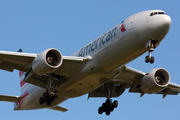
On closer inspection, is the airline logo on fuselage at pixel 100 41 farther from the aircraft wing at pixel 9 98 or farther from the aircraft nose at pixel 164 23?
the aircraft wing at pixel 9 98

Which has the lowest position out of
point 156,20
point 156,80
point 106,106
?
point 106,106

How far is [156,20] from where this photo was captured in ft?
81.5

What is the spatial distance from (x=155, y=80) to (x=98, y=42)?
7.45 m

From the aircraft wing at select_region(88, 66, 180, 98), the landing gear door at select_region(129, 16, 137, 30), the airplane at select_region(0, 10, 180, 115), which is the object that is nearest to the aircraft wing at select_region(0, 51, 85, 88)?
the airplane at select_region(0, 10, 180, 115)

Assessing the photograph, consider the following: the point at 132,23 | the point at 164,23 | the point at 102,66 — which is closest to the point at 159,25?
the point at 164,23

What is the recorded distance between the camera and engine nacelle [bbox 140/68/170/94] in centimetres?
3177

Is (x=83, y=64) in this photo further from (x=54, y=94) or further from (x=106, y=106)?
(x=106, y=106)

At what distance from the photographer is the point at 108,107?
32.8 m

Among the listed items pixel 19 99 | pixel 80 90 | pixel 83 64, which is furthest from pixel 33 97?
pixel 83 64

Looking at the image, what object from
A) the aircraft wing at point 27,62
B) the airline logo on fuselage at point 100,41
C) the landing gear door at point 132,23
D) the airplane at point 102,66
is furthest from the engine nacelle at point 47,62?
the landing gear door at point 132,23

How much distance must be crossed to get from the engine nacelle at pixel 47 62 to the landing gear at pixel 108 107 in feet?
26.2

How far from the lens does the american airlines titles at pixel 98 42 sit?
2688 centimetres

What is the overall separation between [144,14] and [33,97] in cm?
1307

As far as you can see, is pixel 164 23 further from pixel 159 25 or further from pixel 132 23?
pixel 132 23
